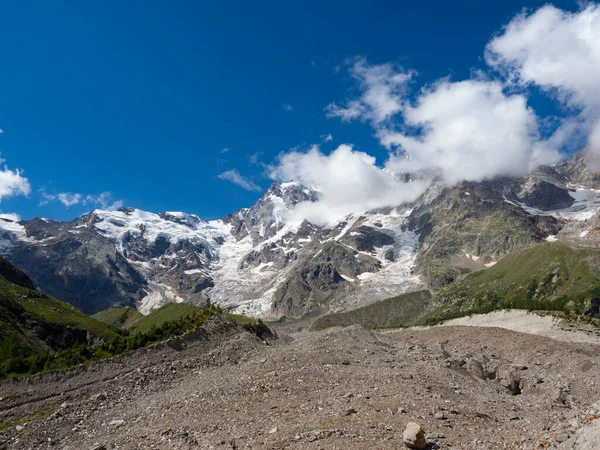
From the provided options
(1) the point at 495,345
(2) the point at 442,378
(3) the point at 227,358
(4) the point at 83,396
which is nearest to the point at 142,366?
(4) the point at 83,396

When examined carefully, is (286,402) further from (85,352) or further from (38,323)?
(38,323)

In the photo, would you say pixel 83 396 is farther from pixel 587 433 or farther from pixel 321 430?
pixel 587 433

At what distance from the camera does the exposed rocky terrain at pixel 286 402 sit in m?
22.7

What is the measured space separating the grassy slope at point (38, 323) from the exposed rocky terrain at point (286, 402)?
28.2 meters

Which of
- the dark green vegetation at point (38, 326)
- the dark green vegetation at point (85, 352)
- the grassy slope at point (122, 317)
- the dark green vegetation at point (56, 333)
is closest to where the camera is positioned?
the dark green vegetation at point (85, 352)

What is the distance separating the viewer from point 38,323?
73125 millimetres

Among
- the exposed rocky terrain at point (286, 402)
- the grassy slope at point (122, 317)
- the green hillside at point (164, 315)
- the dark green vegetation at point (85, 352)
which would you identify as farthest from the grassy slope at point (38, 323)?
the grassy slope at point (122, 317)

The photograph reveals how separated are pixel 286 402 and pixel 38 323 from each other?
60336 millimetres

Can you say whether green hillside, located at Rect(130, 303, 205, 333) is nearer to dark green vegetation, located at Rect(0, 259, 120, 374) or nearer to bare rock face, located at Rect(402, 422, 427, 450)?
dark green vegetation, located at Rect(0, 259, 120, 374)

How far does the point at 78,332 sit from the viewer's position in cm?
7719

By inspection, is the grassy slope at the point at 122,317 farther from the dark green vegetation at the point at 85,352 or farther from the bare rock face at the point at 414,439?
the bare rock face at the point at 414,439

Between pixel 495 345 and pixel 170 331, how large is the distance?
5883 centimetres

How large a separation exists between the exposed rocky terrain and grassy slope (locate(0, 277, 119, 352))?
2821 cm

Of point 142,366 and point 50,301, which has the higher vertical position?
point 50,301
